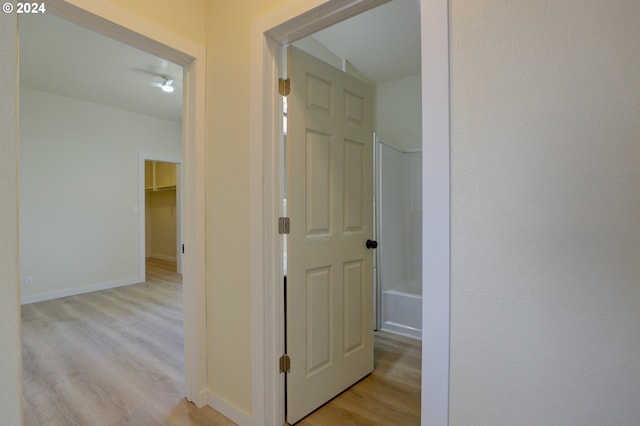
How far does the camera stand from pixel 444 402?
0.91 meters

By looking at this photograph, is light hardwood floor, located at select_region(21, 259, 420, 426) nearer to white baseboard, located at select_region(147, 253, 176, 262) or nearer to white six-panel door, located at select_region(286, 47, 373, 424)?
white six-panel door, located at select_region(286, 47, 373, 424)

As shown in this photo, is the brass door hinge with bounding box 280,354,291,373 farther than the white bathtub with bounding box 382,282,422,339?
No

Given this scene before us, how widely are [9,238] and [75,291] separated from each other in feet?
15.1

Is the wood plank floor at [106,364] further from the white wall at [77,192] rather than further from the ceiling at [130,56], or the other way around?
the ceiling at [130,56]

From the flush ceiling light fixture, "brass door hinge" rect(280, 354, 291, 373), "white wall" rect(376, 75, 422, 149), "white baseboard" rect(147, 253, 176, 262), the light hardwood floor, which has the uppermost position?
the flush ceiling light fixture

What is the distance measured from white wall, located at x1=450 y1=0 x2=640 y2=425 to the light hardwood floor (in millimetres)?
1019

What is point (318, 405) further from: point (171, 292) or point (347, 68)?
point (171, 292)

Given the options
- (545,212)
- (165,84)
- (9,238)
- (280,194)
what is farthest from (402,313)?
(165,84)

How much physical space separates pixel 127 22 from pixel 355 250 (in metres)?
1.72

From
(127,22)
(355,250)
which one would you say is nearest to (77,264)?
(127,22)

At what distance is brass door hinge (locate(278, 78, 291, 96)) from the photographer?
58.8 inches

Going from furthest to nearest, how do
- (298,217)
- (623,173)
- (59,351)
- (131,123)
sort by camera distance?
(131,123), (59,351), (298,217), (623,173)

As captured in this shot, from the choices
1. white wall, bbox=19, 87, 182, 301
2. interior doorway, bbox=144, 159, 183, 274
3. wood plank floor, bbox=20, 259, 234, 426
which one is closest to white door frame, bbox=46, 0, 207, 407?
wood plank floor, bbox=20, 259, 234, 426

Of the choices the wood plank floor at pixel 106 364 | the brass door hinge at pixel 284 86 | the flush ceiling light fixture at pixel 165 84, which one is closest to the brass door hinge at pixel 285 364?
the wood plank floor at pixel 106 364
